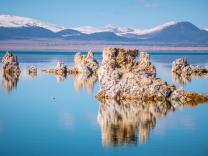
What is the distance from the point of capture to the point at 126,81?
2286 inches

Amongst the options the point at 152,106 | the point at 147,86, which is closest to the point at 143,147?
the point at 152,106

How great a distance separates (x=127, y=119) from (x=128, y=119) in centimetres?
9

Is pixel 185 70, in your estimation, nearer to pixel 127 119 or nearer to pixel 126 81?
pixel 126 81

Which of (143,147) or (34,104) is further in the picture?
(34,104)

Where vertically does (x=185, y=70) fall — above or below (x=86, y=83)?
above

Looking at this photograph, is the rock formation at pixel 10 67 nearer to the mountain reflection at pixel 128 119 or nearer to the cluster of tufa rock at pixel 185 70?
the cluster of tufa rock at pixel 185 70

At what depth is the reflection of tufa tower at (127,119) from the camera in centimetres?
3969

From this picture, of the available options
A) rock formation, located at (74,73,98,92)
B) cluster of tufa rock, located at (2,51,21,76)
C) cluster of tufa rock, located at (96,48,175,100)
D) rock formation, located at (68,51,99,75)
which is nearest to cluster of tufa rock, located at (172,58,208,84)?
rock formation, located at (68,51,99,75)

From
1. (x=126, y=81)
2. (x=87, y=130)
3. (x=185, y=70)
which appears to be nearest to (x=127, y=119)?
(x=87, y=130)

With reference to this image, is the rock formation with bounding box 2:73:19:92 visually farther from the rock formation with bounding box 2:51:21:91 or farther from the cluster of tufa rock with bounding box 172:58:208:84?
the cluster of tufa rock with bounding box 172:58:208:84

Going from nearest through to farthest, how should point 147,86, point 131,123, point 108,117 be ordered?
point 131,123, point 108,117, point 147,86

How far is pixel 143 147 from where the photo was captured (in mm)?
36844

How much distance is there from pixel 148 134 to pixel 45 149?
871cm

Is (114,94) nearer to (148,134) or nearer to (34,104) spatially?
(34,104)
